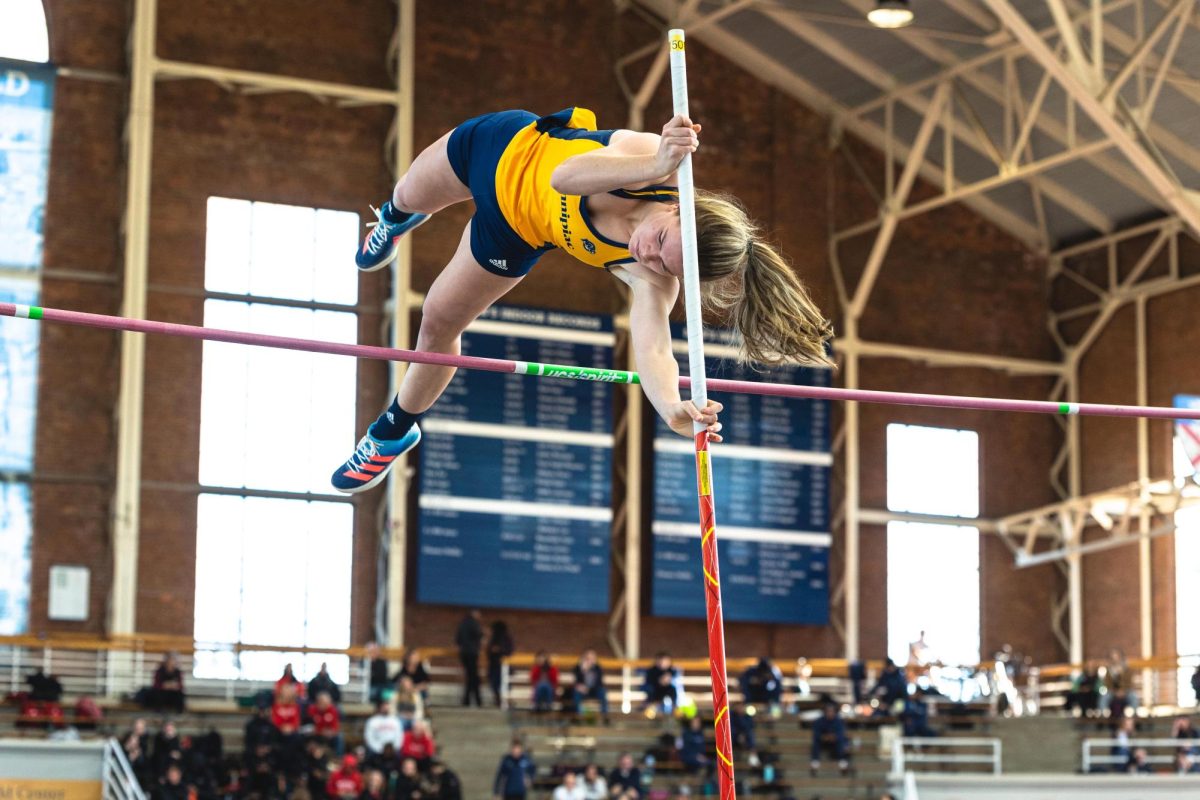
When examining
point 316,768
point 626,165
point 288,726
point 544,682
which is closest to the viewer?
point 626,165

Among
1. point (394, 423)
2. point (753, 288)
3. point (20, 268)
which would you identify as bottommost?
point (394, 423)

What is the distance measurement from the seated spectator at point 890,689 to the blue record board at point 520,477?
9.23 feet

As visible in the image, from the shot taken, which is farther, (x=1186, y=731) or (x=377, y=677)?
(x=1186, y=731)

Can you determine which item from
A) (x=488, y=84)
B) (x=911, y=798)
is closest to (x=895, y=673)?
(x=911, y=798)

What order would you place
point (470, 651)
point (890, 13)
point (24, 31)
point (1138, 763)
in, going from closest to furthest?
point (890, 13) < point (1138, 763) < point (470, 651) < point (24, 31)

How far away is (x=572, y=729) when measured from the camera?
1659cm

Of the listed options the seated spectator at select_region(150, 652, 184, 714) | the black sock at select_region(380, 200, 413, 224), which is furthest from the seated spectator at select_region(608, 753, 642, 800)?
the black sock at select_region(380, 200, 413, 224)

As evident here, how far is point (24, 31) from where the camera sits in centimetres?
1752

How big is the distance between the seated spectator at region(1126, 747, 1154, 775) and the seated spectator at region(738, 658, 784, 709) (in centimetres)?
321

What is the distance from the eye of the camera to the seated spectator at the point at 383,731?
15.0 meters

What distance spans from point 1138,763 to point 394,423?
1219 cm

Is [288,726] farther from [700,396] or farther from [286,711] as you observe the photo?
[700,396]

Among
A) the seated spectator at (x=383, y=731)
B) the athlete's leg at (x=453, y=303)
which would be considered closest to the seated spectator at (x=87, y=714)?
the seated spectator at (x=383, y=731)

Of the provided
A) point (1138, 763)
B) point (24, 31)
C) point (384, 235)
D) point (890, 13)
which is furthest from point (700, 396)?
point (24, 31)
